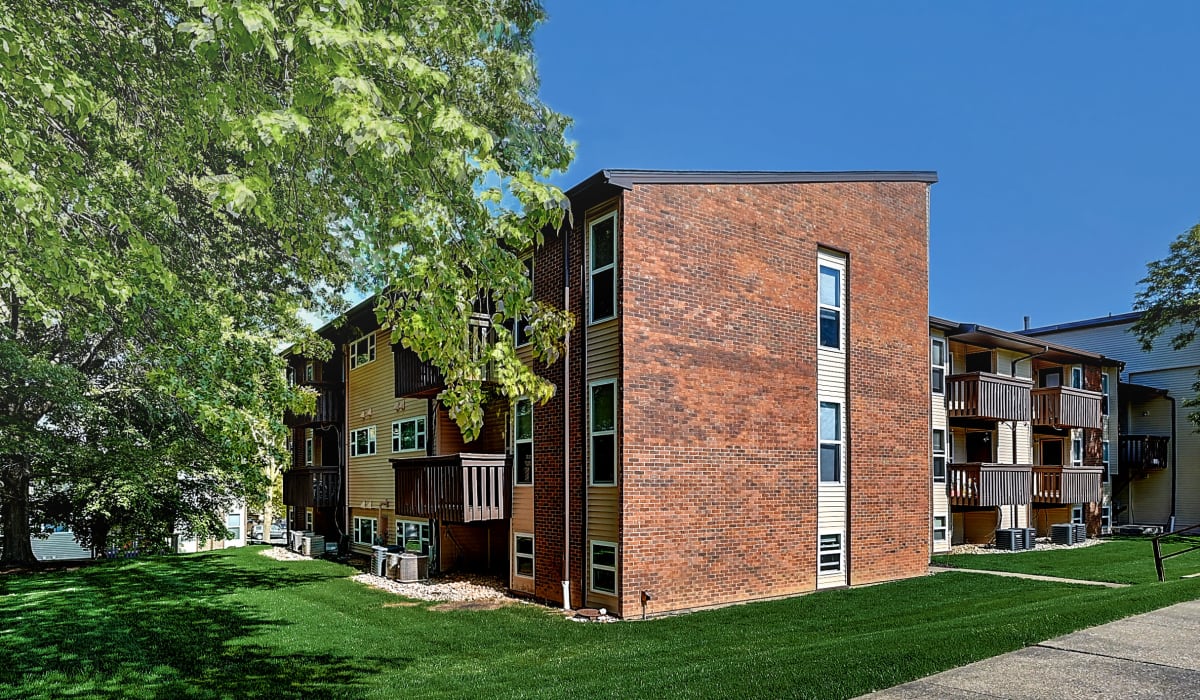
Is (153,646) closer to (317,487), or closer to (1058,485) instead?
(317,487)

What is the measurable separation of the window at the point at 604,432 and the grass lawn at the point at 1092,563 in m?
10.7

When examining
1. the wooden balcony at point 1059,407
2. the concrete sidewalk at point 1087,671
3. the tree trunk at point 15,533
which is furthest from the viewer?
the wooden balcony at point 1059,407

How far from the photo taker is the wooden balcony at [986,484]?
23.5 meters

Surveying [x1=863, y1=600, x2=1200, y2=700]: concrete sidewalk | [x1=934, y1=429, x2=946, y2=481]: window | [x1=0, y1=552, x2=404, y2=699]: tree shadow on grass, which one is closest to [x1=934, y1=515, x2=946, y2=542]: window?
[x1=934, y1=429, x2=946, y2=481]: window

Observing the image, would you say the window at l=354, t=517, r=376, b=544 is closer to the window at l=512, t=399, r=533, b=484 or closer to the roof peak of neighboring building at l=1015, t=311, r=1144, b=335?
the window at l=512, t=399, r=533, b=484

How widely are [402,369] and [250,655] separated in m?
8.82

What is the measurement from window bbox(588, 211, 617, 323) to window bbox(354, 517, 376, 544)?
14.2 metres

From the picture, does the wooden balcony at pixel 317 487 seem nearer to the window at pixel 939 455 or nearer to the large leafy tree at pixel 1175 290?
the window at pixel 939 455

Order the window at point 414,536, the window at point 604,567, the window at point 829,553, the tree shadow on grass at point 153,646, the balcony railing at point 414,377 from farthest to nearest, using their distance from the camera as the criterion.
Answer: the window at point 414,536 → the balcony railing at point 414,377 → the window at point 829,553 → the window at point 604,567 → the tree shadow on grass at point 153,646

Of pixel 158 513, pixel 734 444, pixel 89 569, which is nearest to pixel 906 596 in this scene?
pixel 734 444

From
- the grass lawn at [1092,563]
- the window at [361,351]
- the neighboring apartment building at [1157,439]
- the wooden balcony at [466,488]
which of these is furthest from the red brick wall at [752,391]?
the neighboring apartment building at [1157,439]

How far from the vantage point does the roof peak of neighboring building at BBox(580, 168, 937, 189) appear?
1350 centimetres

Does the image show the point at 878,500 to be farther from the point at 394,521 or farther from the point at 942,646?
the point at 394,521

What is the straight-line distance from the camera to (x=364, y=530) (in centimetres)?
2608
